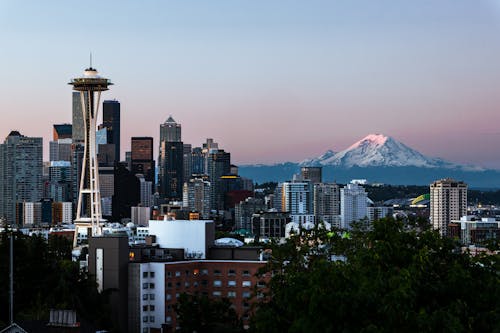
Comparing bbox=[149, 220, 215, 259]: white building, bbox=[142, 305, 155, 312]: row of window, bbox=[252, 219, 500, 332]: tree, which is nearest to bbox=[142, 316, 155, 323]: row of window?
bbox=[142, 305, 155, 312]: row of window

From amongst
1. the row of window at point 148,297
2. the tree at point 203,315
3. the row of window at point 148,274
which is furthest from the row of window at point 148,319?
the tree at point 203,315

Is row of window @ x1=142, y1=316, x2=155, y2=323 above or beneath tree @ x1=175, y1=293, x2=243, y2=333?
beneath

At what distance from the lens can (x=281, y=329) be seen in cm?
3612

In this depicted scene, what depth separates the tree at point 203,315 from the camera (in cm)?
6031

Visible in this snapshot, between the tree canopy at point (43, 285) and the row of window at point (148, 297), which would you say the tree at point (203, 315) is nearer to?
the tree canopy at point (43, 285)

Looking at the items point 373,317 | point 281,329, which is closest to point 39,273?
point 281,329

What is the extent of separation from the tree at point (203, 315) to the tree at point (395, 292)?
21.1 meters

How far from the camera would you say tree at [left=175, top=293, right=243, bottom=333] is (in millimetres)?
60312

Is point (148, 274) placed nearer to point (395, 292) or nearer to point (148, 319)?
point (148, 319)

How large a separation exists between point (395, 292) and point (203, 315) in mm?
30117

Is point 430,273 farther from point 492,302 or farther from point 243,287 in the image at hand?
point 243,287

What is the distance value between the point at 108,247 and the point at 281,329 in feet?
140

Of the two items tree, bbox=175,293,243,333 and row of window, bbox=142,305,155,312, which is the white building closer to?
row of window, bbox=142,305,155,312

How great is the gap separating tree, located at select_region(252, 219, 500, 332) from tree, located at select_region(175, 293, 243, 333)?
69.3 ft
